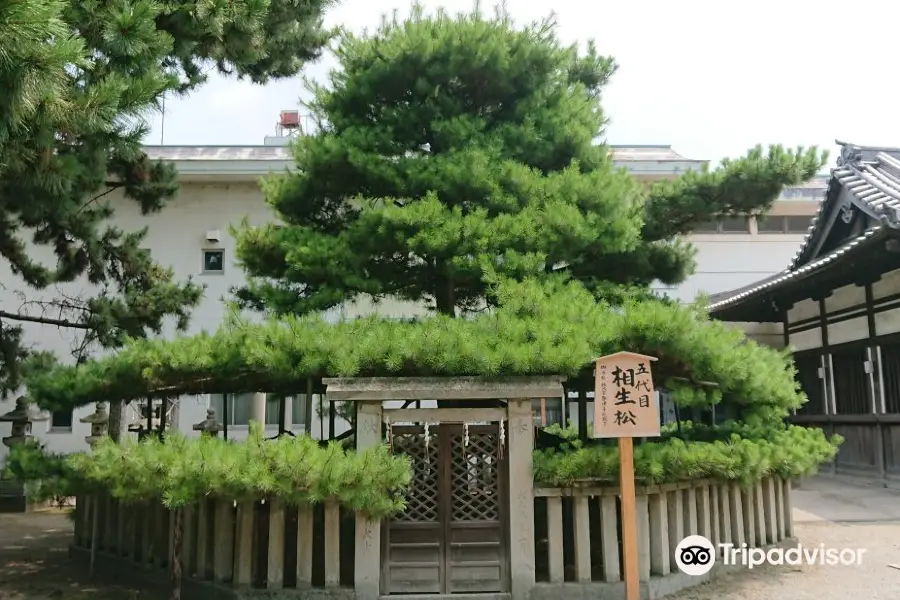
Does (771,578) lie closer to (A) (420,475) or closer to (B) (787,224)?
(A) (420,475)

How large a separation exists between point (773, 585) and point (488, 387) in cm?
357

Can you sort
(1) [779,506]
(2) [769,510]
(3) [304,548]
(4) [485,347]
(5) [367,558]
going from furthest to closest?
(1) [779,506]
(2) [769,510]
(3) [304,548]
(5) [367,558]
(4) [485,347]

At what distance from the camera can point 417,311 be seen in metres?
15.4

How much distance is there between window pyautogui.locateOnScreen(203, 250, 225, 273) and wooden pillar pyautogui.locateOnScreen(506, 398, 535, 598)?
1242 centimetres

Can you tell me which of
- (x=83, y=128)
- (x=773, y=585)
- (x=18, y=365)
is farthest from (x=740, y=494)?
(x=18, y=365)

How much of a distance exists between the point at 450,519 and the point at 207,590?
2.46m

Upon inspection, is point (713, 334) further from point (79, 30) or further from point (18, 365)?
point (18, 365)

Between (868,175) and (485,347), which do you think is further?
(868,175)

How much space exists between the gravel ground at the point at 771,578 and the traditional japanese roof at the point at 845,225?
446cm

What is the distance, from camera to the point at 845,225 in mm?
14008

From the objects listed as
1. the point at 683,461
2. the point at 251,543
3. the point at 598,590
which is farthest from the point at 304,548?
the point at 683,461

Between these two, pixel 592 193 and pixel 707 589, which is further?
pixel 592 193

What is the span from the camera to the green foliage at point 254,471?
221 inches

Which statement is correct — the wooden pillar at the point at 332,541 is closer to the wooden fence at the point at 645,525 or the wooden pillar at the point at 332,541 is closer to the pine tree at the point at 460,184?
the wooden fence at the point at 645,525
